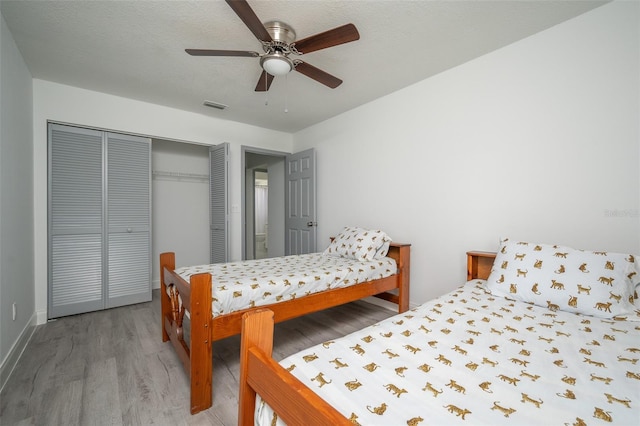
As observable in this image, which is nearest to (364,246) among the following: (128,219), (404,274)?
(404,274)

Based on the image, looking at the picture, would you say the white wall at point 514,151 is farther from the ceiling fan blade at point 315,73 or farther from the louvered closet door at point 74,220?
the louvered closet door at point 74,220

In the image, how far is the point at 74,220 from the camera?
2.93 m

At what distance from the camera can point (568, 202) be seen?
6.36 feet

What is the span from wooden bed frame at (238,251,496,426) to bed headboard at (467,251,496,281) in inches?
76.1

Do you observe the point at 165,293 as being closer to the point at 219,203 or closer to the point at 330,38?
the point at 219,203

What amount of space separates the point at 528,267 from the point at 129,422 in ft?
8.27

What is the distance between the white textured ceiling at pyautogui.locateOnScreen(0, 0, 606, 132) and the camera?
1786 mm

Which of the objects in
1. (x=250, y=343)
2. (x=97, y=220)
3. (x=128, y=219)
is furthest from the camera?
(x=128, y=219)

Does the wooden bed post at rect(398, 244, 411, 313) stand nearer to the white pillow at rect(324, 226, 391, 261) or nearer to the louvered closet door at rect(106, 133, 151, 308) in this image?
the white pillow at rect(324, 226, 391, 261)

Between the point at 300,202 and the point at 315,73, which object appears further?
the point at 300,202

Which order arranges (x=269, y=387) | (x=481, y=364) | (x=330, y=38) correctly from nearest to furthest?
(x=269, y=387)
(x=481, y=364)
(x=330, y=38)

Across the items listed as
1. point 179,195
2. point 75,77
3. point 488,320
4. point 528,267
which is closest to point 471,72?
point 528,267

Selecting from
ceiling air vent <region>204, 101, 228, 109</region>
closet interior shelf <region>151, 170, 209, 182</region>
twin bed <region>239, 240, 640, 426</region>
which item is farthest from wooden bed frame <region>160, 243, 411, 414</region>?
closet interior shelf <region>151, 170, 209, 182</region>

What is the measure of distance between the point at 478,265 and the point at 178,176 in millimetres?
4400
